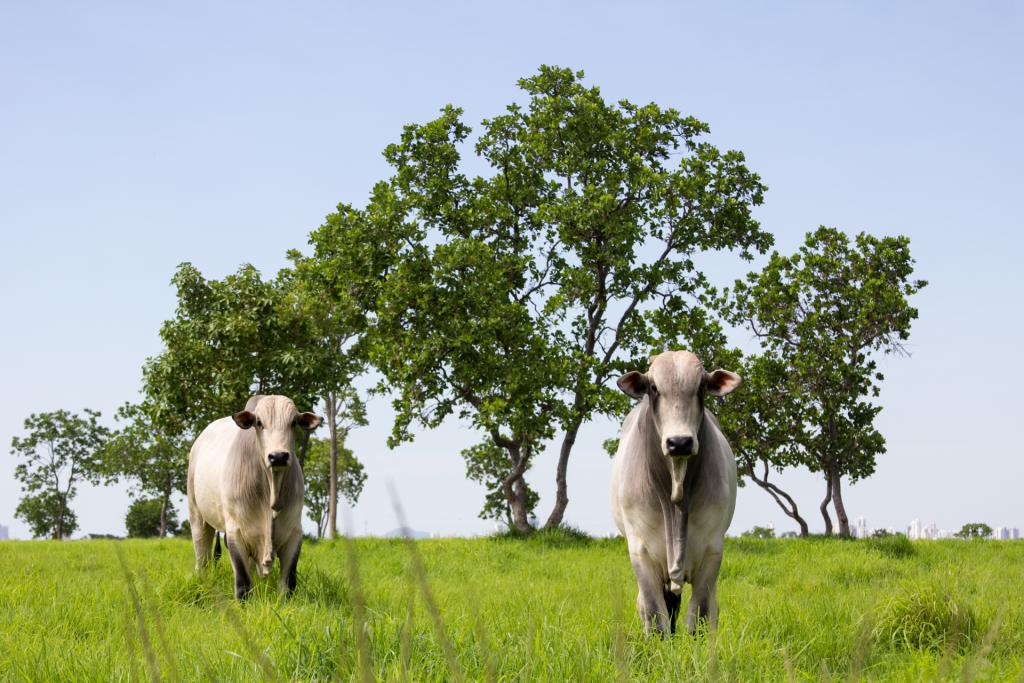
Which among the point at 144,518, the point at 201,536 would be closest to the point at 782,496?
the point at 201,536

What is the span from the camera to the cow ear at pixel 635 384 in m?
5.73

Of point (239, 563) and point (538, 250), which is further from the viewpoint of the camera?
point (538, 250)

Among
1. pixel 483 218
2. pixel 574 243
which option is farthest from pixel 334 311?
pixel 574 243

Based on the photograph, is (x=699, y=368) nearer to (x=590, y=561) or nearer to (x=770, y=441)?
(x=590, y=561)

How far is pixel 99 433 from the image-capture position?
54.7 metres

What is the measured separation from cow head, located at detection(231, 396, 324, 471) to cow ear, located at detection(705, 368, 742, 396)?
3929mm

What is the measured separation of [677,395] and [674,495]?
26.6 inches

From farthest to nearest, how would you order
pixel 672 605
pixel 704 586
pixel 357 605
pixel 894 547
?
pixel 894 547
pixel 672 605
pixel 704 586
pixel 357 605

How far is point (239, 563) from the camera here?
28.5 feet

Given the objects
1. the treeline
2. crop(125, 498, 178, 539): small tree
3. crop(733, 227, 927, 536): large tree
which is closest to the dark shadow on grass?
the treeline

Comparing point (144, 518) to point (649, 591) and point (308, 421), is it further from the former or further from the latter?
point (649, 591)

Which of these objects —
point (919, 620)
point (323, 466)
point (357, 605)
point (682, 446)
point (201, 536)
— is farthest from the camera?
point (323, 466)

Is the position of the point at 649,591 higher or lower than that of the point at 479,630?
lower

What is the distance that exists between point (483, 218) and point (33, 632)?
1889cm
